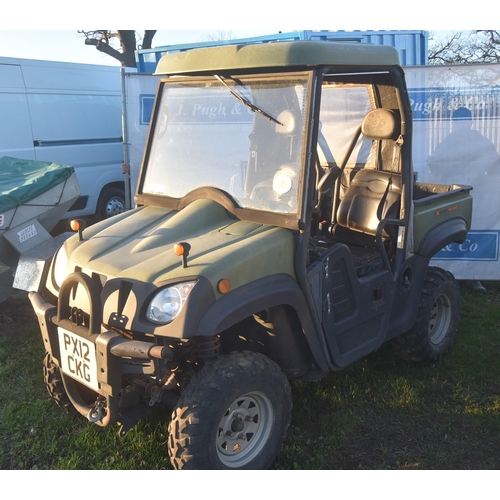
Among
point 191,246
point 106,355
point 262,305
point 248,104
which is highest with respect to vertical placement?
point 248,104

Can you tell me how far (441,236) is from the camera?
442 cm

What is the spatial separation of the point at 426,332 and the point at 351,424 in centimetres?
106

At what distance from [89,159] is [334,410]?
21.0ft

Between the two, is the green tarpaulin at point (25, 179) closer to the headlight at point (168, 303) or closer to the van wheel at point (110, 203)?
the van wheel at point (110, 203)

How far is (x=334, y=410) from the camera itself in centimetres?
388

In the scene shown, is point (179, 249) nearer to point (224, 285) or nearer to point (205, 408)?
point (224, 285)

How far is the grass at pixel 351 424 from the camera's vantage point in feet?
11.1

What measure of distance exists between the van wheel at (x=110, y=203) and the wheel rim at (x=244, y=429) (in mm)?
6546

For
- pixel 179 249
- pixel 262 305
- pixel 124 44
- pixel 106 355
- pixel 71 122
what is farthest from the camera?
pixel 124 44

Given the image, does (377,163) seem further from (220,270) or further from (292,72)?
(220,270)

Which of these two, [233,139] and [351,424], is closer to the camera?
[233,139]

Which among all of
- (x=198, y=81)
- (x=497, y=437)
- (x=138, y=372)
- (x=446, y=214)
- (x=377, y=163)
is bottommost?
(x=497, y=437)

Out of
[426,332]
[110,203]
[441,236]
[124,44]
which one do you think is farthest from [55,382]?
[124,44]

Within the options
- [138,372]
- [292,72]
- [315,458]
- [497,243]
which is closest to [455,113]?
[497,243]
